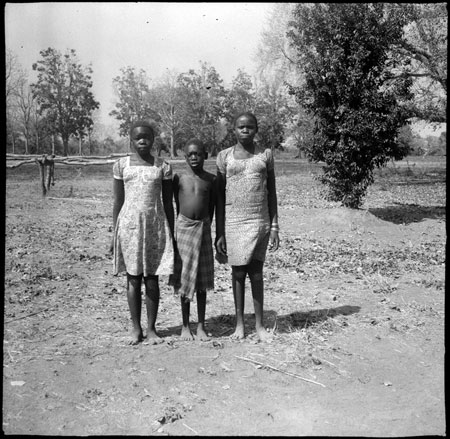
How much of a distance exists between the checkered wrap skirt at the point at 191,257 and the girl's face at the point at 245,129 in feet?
2.50

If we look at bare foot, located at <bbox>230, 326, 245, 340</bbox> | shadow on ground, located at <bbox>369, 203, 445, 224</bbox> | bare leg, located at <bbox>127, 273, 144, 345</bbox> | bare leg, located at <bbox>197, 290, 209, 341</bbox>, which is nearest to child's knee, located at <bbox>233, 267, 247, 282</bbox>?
bare leg, located at <bbox>197, 290, 209, 341</bbox>

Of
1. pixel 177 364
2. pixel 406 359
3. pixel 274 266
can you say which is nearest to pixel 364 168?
pixel 274 266

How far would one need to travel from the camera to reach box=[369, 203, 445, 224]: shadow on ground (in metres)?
12.0

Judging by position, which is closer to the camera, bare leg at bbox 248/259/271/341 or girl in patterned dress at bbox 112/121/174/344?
girl in patterned dress at bbox 112/121/174/344

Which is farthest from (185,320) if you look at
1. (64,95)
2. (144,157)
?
(64,95)

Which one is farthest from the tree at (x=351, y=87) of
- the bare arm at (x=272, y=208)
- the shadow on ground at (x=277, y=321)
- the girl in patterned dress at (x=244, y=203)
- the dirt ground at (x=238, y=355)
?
the girl in patterned dress at (x=244, y=203)

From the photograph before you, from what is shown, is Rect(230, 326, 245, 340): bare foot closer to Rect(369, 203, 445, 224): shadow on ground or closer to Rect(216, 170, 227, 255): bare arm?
Rect(216, 170, 227, 255): bare arm

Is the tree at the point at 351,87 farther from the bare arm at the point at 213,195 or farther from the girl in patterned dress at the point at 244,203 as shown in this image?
the bare arm at the point at 213,195

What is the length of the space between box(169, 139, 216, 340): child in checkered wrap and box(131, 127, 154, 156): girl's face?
0.33m

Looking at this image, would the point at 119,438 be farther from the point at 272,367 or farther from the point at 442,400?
the point at 442,400

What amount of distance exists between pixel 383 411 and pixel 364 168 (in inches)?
342

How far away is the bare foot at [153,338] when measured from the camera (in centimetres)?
433

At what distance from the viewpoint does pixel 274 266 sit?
7477mm

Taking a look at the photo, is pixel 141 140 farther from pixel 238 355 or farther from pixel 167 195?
pixel 238 355
